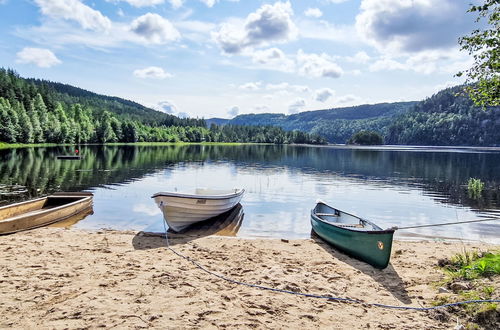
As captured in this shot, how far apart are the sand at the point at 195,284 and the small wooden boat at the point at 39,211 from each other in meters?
1.07

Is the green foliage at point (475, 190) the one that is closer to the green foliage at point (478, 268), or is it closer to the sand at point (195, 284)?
the sand at point (195, 284)

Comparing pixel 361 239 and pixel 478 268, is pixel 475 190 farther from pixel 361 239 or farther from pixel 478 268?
pixel 478 268

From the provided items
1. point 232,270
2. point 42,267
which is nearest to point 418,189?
point 232,270

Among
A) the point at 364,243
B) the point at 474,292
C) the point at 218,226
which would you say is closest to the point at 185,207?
the point at 218,226

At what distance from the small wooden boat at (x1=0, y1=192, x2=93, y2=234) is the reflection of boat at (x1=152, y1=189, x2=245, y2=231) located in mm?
6566

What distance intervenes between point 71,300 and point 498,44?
61.3 feet

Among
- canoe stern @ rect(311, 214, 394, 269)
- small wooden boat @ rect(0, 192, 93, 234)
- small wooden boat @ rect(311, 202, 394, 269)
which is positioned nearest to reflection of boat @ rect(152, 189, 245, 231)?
small wooden boat @ rect(311, 202, 394, 269)

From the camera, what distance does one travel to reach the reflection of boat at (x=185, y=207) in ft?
57.4

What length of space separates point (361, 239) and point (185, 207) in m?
9.08

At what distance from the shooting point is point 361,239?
13805 millimetres

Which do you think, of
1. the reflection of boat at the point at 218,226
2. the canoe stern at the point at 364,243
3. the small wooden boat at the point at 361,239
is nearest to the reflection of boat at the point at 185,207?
the reflection of boat at the point at 218,226

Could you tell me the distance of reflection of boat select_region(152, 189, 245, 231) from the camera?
1750 cm

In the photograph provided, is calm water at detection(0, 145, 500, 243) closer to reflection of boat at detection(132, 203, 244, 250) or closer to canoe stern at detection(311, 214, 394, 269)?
reflection of boat at detection(132, 203, 244, 250)

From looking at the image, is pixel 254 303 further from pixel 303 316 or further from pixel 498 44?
pixel 498 44
